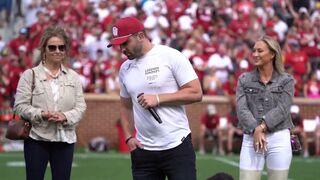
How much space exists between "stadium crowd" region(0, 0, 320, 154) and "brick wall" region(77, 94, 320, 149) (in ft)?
1.03

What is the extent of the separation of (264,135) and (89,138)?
12.8 meters

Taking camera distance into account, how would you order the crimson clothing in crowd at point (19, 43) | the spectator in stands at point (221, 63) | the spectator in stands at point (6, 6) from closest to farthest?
the spectator in stands at point (221, 63) < the crimson clothing in crowd at point (19, 43) < the spectator in stands at point (6, 6)

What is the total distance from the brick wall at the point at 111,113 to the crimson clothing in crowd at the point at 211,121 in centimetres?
60

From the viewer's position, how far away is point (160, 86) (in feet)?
22.4

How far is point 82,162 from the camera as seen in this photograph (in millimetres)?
16453

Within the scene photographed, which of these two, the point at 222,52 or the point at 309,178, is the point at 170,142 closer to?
the point at 309,178

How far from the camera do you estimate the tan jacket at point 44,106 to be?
7.74 meters

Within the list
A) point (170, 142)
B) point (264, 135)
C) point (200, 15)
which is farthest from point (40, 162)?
point (200, 15)

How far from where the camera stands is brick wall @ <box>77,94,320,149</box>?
2020 cm

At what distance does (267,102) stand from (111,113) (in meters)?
12.9

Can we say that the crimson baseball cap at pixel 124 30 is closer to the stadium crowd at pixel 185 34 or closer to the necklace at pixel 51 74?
the necklace at pixel 51 74

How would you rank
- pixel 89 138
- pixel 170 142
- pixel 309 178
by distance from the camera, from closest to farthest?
pixel 170 142 → pixel 309 178 → pixel 89 138

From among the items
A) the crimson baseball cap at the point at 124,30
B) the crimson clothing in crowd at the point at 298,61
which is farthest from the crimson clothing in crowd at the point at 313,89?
the crimson baseball cap at the point at 124,30

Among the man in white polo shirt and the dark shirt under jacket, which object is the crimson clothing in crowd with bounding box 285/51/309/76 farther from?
the man in white polo shirt
